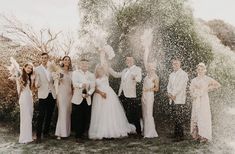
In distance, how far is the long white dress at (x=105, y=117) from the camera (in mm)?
9586

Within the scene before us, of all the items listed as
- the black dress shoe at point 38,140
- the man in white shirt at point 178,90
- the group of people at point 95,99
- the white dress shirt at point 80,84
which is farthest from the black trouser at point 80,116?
the man in white shirt at point 178,90

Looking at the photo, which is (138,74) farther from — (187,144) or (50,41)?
(50,41)

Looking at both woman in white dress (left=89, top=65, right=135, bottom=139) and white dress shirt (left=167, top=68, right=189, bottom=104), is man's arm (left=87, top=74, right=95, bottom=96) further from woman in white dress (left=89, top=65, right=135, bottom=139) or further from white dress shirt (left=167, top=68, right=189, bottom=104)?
white dress shirt (left=167, top=68, right=189, bottom=104)

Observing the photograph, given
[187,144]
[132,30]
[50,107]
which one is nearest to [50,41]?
[132,30]

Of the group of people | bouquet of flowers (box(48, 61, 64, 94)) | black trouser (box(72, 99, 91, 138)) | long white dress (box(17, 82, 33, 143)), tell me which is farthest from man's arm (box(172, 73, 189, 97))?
long white dress (box(17, 82, 33, 143))

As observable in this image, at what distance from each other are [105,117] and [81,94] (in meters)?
0.81

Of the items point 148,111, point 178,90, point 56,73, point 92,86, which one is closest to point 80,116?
point 92,86

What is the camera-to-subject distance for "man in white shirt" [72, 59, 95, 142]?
942 centimetres

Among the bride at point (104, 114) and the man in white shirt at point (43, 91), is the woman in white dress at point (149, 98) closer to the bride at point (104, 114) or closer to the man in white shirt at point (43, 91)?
the bride at point (104, 114)

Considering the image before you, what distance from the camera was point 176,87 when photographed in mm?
9242

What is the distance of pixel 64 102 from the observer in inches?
387

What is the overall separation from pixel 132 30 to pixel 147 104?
304 cm

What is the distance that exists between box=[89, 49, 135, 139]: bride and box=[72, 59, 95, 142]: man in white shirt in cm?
22

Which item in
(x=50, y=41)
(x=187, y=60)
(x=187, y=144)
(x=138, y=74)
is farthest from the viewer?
(x=50, y=41)
